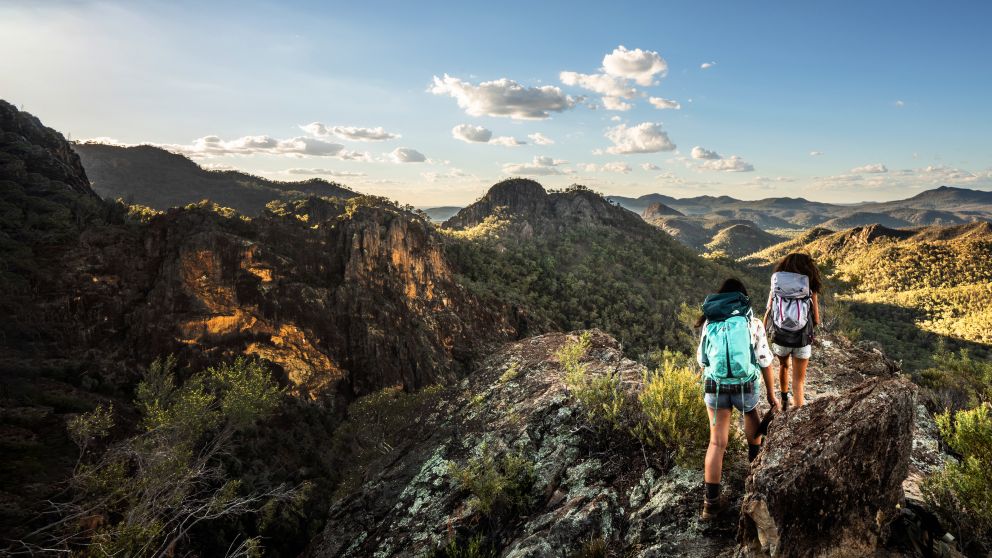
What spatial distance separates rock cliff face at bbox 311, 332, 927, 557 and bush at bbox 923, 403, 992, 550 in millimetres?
1082

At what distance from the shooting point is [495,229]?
169625 mm

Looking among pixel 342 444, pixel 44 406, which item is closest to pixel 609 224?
pixel 342 444

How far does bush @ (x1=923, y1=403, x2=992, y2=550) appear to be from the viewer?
14.5 ft

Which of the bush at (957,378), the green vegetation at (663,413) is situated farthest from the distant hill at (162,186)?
the green vegetation at (663,413)

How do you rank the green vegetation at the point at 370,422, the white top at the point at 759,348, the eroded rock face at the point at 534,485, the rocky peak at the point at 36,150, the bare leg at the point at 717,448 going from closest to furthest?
the bare leg at the point at 717,448 < the white top at the point at 759,348 < the eroded rock face at the point at 534,485 < the green vegetation at the point at 370,422 < the rocky peak at the point at 36,150

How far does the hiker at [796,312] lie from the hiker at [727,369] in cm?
164

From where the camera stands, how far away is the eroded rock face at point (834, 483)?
13.1 feet

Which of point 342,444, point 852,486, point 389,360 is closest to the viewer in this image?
point 852,486

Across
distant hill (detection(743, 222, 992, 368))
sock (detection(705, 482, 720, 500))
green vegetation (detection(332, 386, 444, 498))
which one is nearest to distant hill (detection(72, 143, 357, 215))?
green vegetation (detection(332, 386, 444, 498))

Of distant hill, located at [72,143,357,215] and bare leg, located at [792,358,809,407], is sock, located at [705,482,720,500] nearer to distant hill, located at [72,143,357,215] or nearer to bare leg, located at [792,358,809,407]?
bare leg, located at [792,358,809,407]

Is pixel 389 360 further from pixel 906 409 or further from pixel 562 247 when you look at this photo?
pixel 562 247

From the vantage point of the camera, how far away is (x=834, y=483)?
4059mm

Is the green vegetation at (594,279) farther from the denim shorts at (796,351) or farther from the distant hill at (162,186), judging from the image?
the distant hill at (162,186)

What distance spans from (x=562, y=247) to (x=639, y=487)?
14930 centimetres
